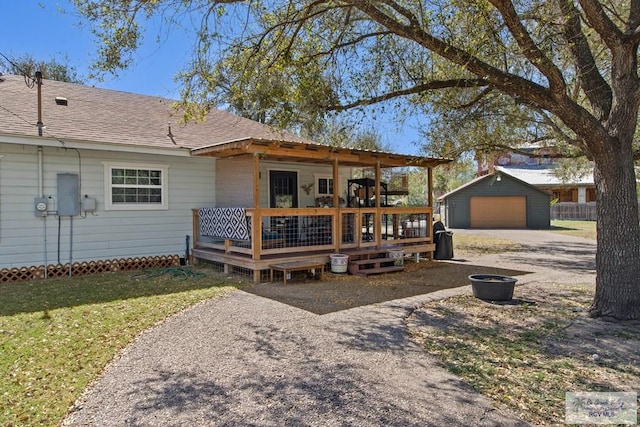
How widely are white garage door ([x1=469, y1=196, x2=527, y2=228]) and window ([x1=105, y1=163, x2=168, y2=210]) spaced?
2186 cm

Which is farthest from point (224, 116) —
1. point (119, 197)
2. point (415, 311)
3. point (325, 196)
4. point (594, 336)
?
point (594, 336)

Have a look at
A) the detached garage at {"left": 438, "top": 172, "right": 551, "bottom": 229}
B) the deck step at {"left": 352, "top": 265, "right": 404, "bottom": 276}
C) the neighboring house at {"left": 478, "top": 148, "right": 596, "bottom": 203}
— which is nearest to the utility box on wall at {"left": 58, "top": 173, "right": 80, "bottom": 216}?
the deck step at {"left": 352, "top": 265, "right": 404, "bottom": 276}

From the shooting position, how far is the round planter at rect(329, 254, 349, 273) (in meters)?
9.05

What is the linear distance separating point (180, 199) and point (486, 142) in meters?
8.81

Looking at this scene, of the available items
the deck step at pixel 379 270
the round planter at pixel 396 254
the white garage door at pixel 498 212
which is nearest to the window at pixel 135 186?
the deck step at pixel 379 270

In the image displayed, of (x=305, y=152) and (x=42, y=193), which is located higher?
(x=305, y=152)

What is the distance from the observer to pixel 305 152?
8609 millimetres

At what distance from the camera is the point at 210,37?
628 centimetres

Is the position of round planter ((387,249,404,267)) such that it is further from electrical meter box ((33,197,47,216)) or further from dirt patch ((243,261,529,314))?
electrical meter box ((33,197,47,216))

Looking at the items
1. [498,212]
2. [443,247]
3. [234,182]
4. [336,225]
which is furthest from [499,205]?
[234,182]

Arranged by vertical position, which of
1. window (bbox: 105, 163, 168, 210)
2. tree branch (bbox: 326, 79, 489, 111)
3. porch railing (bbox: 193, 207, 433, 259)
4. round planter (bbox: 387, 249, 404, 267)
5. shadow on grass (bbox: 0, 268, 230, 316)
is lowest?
shadow on grass (bbox: 0, 268, 230, 316)

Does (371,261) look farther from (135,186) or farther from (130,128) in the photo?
(130,128)

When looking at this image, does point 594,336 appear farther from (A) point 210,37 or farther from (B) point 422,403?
(A) point 210,37

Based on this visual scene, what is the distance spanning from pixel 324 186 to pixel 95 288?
7.12 m
